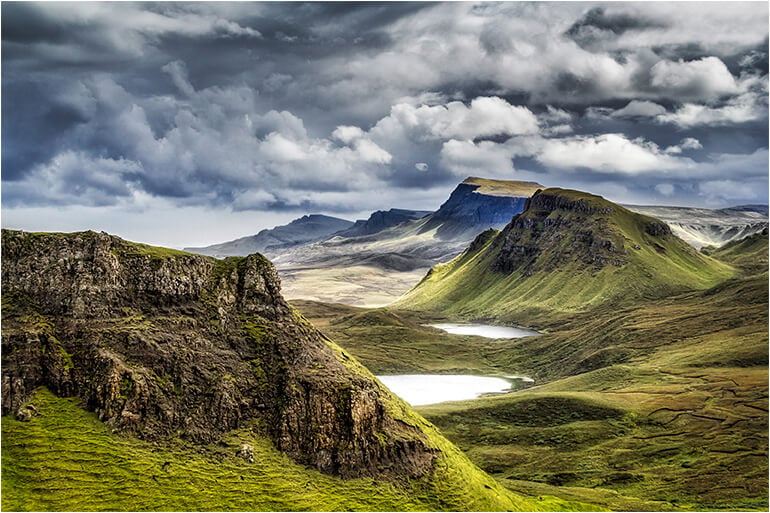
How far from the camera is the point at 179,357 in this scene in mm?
109125

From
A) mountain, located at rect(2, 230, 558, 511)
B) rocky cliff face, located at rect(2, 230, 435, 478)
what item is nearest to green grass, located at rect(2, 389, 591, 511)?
mountain, located at rect(2, 230, 558, 511)

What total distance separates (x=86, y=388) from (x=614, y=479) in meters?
147

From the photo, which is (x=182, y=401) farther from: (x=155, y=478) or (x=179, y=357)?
(x=155, y=478)

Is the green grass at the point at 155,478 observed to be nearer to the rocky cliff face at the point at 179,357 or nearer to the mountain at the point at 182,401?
the mountain at the point at 182,401

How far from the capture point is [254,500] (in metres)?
98.5

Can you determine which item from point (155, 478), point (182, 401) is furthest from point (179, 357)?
point (155, 478)

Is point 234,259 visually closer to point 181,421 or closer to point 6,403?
point 181,421

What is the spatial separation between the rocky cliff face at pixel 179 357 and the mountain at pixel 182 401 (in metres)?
0.23

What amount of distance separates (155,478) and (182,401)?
1389 centimetres

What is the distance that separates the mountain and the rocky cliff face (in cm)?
23

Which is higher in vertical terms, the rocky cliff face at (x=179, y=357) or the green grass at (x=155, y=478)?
the rocky cliff face at (x=179, y=357)

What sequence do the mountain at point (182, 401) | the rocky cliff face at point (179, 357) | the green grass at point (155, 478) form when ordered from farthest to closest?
the rocky cliff face at point (179, 357)
the mountain at point (182, 401)
the green grass at point (155, 478)

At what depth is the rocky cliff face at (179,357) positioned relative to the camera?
100625 mm

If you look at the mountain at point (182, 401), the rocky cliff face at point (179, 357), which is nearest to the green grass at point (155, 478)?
the mountain at point (182, 401)
